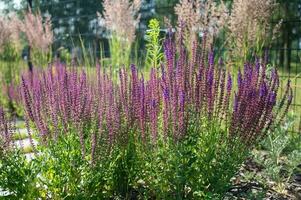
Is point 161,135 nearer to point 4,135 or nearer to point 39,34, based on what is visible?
point 4,135

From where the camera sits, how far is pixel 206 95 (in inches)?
111

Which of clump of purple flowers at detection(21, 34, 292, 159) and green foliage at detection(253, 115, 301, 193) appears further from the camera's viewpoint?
green foliage at detection(253, 115, 301, 193)

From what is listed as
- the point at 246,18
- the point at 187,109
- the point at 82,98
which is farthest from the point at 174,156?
the point at 246,18

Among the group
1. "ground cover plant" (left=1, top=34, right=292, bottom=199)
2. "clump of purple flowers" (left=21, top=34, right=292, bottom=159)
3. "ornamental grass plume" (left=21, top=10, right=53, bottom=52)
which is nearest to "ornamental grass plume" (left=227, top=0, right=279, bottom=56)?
"clump of purple flowers" (left=21, top=34, right=292, bottom=159)

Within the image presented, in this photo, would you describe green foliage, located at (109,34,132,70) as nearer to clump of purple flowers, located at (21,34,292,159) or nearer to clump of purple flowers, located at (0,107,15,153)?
clump of purple flowers, located at (21,34,292,159)

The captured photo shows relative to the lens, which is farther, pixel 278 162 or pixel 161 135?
pixel 278 162

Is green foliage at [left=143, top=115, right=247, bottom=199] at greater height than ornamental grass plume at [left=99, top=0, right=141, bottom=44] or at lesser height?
lesser

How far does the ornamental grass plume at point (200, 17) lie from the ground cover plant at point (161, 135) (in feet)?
5.31

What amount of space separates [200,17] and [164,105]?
234 centimetres

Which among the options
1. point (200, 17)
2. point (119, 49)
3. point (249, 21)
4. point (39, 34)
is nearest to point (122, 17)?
point (119, 49)

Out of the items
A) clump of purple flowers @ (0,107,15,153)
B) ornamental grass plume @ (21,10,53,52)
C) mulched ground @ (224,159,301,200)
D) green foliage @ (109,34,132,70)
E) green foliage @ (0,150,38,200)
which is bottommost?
mulched ground @ (224,159,301,200)

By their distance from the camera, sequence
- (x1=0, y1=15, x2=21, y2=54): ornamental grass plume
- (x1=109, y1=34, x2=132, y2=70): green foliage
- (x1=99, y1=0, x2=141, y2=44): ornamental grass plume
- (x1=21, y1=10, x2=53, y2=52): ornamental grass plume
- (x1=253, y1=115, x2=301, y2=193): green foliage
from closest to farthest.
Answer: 1. (x1=253, y1=115, x2=301, y2=193): green foliage
2. (x1=99, y1=0, x2=141, y2=44): ornamental grass plume
3. (x1=109, y1=34, x2=132, y2=70): green foliage
4. (x1=21, y1=10, x2=53, y2=52): ornamental grass plume
5. (x1=0, y1=15, x2=21, y2=54): ornamental grass plume

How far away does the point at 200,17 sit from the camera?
4.79 meters

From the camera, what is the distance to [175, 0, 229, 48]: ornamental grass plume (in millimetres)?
4555
